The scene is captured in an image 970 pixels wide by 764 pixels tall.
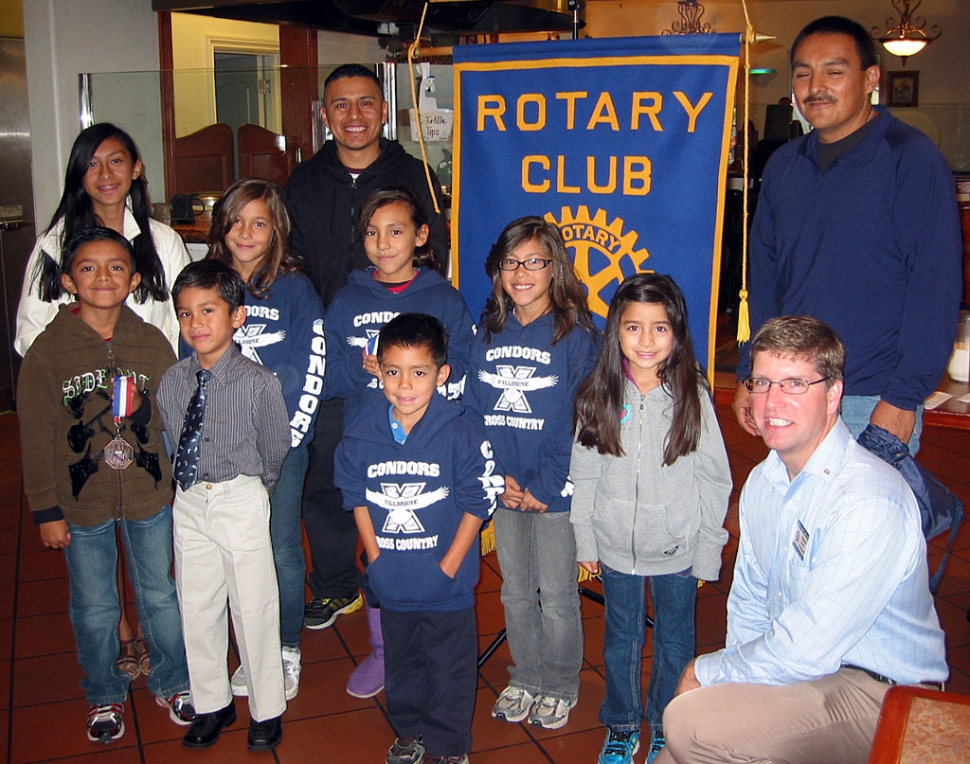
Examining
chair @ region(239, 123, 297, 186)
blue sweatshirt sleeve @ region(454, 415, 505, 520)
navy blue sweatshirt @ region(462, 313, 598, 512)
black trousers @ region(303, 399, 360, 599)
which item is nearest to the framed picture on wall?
chair @ region(239, 123, 297, 186)

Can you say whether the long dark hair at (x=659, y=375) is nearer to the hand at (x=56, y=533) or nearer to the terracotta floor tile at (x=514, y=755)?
the terracotta floor tile at (x=514, y=755)

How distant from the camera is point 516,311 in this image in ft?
Answer: 7.98

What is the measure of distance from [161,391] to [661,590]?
4.23 ft

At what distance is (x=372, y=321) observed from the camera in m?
2.54

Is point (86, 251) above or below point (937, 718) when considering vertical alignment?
above

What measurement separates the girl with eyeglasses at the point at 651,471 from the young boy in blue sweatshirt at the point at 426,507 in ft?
0.83

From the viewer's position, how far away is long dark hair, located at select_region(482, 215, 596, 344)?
7.77ft

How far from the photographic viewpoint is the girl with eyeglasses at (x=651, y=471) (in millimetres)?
2184

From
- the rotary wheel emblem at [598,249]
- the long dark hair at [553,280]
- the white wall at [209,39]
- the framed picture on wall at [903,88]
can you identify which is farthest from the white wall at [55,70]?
the framed picture on wall at [903,88]

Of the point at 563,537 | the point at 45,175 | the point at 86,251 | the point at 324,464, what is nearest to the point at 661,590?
the point at 563,537

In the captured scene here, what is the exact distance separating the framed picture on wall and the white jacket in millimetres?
11646

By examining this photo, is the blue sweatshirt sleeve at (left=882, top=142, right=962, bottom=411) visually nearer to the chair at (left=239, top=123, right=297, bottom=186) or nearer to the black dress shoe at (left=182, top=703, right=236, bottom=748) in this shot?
the black dress shoe at (left=182, top=703, right=236, bottom=748)

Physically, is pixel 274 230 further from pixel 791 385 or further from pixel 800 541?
pixel 800 541

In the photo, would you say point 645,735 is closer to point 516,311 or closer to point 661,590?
point 661,590
